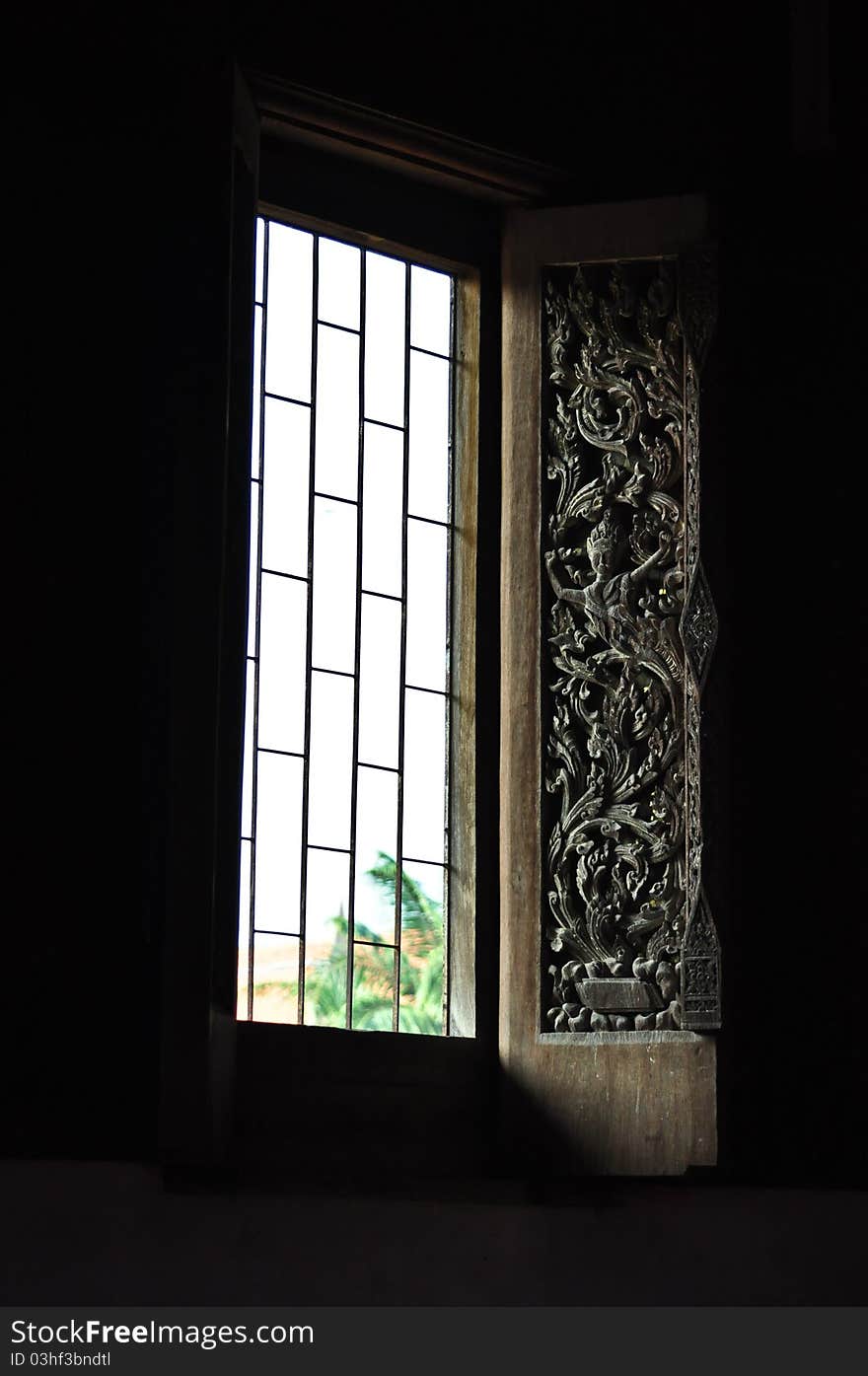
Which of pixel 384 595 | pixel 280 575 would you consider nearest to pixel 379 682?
pixel 384 595

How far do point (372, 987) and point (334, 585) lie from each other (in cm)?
78

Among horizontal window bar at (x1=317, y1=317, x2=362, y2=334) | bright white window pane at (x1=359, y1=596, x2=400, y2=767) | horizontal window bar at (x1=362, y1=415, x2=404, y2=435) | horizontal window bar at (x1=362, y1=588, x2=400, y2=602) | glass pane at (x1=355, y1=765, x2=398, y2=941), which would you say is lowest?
glass pane at (x1=355, y1=765, x2=398, y2=941)

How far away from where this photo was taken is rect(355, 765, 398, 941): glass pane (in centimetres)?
A: 378

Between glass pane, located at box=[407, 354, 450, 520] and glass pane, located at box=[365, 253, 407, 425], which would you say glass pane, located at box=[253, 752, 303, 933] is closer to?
glass pane, located at box=[407, 354, 450, 520]

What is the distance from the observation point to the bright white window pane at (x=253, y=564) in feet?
12.3

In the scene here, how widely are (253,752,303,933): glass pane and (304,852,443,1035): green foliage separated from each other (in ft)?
0.35

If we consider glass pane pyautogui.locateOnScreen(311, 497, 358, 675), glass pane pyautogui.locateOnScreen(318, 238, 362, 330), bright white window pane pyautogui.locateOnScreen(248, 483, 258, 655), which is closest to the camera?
bright white window pane pyautogui.locateOnScreen(248, 483, 258, 655)

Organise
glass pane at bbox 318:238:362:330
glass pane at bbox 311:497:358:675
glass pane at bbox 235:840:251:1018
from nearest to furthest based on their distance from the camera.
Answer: glass pane at bbox 235:840:251:1018 → glass pane at bbox 311:497:358:675 → glass pane at bbox 318:238:362:330

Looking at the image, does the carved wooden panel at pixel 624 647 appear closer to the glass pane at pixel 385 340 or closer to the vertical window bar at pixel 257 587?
the glass pane at pixel 385 340

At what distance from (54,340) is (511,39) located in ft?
3.99

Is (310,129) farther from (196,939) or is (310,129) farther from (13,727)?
(196,939)

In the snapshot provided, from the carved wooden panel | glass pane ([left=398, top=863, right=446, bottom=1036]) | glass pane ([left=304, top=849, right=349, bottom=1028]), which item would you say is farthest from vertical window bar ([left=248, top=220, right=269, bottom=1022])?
the carved wooden panel

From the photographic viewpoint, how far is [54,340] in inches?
139

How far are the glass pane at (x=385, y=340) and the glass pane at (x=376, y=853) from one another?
2.44ft
